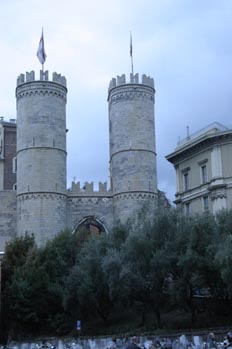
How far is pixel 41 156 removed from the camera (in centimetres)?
5172

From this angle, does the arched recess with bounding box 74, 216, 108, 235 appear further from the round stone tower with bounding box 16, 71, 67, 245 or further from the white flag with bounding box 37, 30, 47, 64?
the white flag with bounding box 37, 30, 47, 64

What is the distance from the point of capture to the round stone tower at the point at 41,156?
50938 mm

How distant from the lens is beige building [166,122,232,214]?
4038cm

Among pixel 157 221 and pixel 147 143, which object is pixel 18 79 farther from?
pixel 157 221

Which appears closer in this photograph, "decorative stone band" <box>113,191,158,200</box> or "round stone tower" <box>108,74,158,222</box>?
"decorative stone band" <box>113,191,158,200</box>

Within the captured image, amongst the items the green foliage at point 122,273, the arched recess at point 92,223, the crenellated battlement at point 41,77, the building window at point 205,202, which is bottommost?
the green foliage at point 122,273

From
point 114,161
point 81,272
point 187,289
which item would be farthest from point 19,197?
point 187,289

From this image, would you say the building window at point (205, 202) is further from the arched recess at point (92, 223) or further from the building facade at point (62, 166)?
the arched recess at point (92, 223)

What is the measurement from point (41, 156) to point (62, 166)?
1.98m

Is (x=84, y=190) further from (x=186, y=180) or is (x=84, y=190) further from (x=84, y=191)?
(x=186, y=180)

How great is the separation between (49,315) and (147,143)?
19.3m

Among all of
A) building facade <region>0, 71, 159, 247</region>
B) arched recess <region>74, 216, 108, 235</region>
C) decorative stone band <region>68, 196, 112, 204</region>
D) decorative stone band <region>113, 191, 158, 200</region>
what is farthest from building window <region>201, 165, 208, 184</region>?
decorative stone band <region>68, 196, 112, 204</region>

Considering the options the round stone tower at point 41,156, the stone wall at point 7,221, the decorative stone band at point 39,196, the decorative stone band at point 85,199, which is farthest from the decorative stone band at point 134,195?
the stone wall at point 7,221

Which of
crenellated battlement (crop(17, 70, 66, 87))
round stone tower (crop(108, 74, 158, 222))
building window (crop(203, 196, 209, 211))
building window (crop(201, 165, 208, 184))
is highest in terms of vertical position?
crenellated battlement (crop(17, 70, 66, 87))
